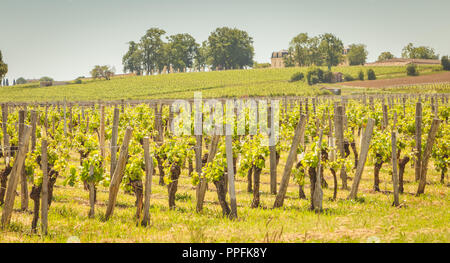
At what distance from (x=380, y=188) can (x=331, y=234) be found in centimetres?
661

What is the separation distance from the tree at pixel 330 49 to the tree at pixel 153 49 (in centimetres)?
4553

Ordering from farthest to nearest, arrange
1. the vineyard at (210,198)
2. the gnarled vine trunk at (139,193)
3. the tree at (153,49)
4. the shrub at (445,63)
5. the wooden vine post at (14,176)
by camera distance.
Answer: the tree at (153,49)
the shrub at (445,63)
the gnarled vine trunk at (139,193)
the wooden vine post at (14,176)
the vineyard at (210,198)

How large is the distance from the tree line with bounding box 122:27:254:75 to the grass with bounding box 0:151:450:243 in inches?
4217

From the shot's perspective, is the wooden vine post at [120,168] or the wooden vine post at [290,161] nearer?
the wooden vine post at [120,168]

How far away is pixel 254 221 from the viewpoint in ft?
26.9

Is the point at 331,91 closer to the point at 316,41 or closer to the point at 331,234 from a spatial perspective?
the point at 316,41

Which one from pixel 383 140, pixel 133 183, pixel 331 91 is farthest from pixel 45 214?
pixel 331 91

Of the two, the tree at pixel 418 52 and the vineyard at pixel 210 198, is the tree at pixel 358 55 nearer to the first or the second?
the tree at pixel 418 52

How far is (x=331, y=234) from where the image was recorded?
263 inches

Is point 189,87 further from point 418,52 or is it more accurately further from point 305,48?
point 418,52

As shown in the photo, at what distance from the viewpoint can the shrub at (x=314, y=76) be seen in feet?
275

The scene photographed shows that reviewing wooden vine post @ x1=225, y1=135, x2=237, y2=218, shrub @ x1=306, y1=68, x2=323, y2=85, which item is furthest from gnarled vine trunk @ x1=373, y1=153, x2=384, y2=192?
shrub @ x1=306, y1=68, x2=323, y2=85

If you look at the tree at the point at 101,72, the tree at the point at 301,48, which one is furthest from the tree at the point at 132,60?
the tree at the point at 301,48

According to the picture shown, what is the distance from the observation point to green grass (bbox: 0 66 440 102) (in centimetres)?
7281
